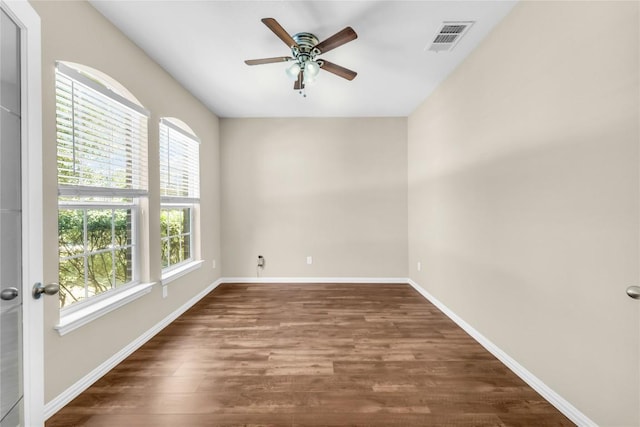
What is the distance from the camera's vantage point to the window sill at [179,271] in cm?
279

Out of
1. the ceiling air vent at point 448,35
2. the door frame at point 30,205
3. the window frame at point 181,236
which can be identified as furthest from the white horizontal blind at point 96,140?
the ceiling air vent at point 448,35

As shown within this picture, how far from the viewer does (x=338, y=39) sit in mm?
1909

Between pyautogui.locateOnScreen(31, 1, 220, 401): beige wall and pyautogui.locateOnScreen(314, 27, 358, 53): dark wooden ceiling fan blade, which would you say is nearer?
pyautogui.locateOnScreen(31, 1, 220, 401): beige wall

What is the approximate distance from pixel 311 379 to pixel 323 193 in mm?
2867

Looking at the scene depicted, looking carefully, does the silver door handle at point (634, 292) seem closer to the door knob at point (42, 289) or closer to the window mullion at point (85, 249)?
the door knob at point (42, 289)

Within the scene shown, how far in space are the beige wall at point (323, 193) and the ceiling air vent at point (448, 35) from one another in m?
1.91

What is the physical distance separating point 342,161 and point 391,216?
1211 mm

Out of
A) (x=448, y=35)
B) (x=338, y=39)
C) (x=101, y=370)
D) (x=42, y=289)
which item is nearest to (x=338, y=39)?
(x=338, y=39)

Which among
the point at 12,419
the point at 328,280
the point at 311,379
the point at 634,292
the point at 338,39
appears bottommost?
the point at 311,379

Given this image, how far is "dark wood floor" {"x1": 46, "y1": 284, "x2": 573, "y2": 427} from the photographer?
1.58m

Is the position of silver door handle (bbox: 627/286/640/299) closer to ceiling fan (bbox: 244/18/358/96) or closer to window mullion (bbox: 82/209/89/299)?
ceiling fan (bbox: 244/18/358/96)

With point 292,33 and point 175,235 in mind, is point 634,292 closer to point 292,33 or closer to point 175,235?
point 292,33

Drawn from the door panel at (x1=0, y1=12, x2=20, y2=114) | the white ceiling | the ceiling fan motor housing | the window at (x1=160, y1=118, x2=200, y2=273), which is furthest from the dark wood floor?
the white ceiling

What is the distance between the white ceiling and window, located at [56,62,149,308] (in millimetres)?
629
